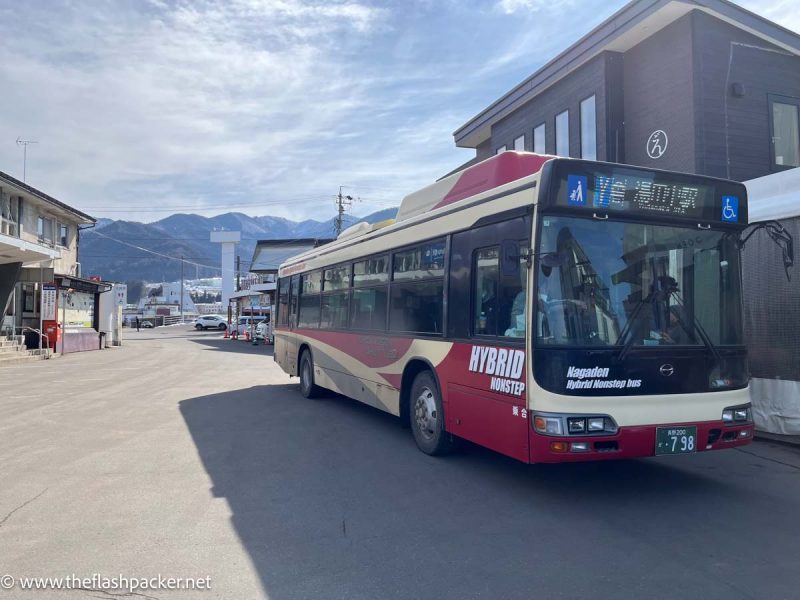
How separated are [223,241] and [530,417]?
344 feet

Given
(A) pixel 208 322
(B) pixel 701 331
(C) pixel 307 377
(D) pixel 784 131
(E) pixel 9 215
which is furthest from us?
(A) pixel 208 322

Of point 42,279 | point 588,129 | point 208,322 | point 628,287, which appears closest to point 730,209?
point 628,287

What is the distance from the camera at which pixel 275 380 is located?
16.7m

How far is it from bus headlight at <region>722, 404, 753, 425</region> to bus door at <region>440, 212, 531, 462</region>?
6.37 ft

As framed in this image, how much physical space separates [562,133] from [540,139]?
1.11m

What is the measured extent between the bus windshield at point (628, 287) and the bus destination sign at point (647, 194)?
150mm

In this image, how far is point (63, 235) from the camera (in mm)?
34281

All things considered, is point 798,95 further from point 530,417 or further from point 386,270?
point 530,417

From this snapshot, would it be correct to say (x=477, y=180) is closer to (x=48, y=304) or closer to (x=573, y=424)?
(x=573, y=424)

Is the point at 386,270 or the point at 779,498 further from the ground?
the point at 386,270

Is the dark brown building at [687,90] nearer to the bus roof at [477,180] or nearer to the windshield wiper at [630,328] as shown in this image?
the bus roof at [477,180]

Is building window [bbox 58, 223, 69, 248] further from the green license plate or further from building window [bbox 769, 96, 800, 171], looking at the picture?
the green license plate

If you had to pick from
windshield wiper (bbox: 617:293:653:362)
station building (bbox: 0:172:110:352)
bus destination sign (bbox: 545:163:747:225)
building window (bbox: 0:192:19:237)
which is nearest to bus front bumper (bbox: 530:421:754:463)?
windshield wiper (bbox: 617:293:653:362)

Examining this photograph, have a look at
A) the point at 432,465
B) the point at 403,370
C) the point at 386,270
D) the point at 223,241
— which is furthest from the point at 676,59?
the point at 223,241
